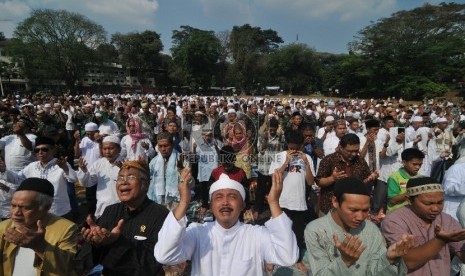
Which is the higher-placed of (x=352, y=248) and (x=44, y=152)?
(x=44, y=152)

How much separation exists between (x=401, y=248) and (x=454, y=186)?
2163mm

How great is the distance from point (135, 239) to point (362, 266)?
1.56 metres

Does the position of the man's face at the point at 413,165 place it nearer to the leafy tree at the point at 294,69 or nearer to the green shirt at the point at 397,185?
the green shirt at the point at 397,185

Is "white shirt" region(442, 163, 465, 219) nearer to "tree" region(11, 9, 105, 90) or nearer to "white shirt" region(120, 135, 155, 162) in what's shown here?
"white shirt" region(120, 135, 155, 162)

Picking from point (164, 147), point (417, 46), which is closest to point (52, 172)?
point (164, 147)

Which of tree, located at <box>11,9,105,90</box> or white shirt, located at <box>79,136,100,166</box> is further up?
tree, located at <box>11,9,105,90</box>

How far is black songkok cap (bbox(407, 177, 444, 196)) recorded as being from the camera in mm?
2465

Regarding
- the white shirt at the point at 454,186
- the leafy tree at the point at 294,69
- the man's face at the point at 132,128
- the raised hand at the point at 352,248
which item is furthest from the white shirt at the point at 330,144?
the leafy tree at the point at 294,69

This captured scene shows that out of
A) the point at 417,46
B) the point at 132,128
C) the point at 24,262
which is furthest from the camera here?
the point at 417,46

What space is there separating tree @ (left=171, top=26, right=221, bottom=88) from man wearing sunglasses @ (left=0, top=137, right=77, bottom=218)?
48090 mm

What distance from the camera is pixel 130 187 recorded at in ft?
8.59

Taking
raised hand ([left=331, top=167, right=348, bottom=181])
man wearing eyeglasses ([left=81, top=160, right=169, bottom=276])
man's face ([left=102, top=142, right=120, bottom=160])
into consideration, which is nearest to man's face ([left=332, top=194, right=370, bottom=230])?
man wearing eyeglasses ([left=81, top=160, right=169, bottom=276])

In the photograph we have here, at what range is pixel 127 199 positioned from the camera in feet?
8.52

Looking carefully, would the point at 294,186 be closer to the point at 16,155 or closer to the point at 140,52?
the point at 16,155
